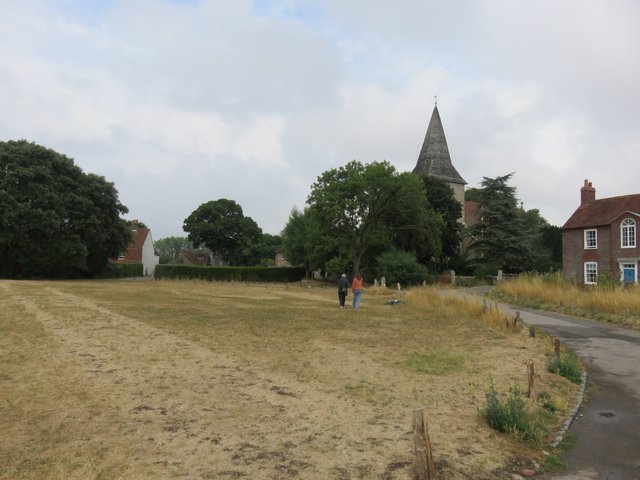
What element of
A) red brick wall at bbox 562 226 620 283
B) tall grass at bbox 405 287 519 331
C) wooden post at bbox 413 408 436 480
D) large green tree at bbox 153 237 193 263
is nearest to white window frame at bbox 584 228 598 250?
red brick wall at bbox 562 226 620 283

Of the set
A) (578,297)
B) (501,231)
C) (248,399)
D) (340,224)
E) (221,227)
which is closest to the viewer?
(248,399)

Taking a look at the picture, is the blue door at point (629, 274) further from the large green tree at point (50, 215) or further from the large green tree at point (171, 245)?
the large green tree at point (171, 245)

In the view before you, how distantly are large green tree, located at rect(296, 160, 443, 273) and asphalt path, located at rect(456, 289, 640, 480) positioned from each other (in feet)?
106

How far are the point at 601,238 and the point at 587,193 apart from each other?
572 cm

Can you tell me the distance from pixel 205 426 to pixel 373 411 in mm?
2180

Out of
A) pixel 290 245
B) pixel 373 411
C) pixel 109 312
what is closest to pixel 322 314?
pixel 109 312

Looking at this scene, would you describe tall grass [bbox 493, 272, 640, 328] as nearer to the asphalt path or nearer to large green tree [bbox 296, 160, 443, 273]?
the asphalt path

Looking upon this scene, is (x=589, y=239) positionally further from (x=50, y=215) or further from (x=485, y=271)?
(x=50, y=215)

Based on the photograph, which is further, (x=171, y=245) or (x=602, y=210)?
(x=171, y=245)

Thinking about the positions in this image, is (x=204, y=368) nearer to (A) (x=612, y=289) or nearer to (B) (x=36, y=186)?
(A) (x=612, y=289)

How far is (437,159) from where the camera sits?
6525 cm

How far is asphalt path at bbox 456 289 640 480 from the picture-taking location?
16.4 ft

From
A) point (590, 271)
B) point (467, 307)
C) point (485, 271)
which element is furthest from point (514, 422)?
point (485, 271)

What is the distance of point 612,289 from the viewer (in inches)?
828
